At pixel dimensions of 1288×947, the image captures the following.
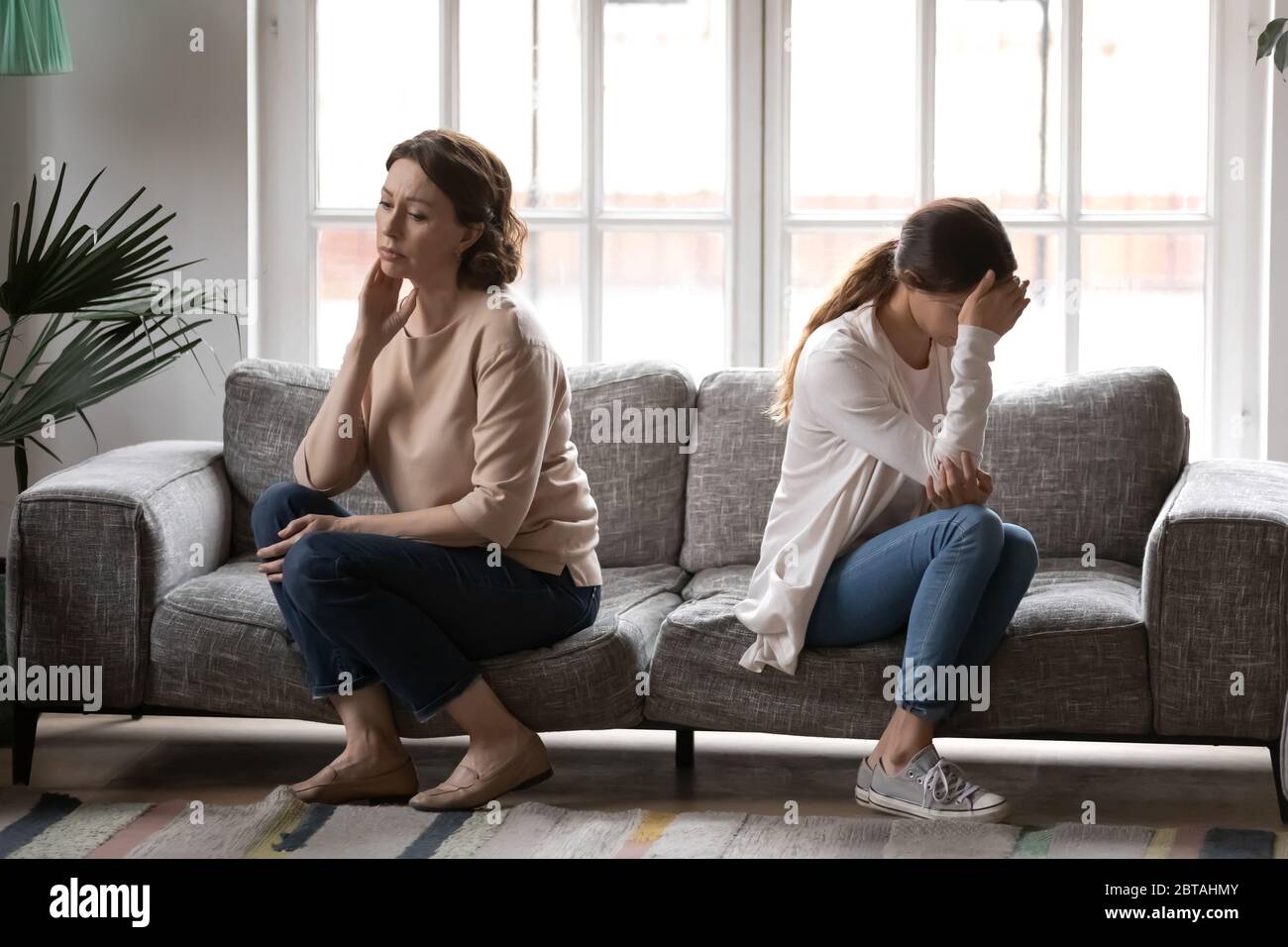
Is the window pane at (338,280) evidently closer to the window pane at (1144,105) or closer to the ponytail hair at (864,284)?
the ponytail hair at (864,284)

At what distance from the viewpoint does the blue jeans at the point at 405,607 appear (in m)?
2.38

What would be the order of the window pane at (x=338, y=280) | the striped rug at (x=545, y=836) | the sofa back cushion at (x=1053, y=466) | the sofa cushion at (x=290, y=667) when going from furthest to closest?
the window pane at (x=338, y=280)
the sofa back cushion at (x=1053, y=466)
the sofa cushion at (x=290, y=667)
the striped rug at (x=545, y=836)

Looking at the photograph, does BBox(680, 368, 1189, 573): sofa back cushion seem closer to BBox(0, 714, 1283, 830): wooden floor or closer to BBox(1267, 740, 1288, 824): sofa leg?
BBox(0, 714, 1283, 830): wooden floor

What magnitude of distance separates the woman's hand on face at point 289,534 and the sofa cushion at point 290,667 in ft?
0.55

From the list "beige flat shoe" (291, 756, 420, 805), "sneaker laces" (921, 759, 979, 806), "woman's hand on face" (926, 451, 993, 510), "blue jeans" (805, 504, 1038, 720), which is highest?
"woman's hand on face" (926, 451, 993, 510)

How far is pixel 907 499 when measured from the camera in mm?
2533

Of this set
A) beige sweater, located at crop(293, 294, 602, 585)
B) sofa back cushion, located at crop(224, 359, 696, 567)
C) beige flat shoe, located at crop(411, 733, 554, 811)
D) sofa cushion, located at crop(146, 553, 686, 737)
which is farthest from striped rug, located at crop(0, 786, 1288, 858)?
sofa back cushion, located at crop(224, 359, 696, 567)

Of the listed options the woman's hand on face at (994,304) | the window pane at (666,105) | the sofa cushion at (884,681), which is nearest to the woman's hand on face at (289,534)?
the sofa cushion at (884,681)

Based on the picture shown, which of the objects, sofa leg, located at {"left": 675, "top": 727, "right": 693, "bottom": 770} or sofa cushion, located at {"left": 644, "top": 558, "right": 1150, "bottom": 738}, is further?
sofa leg, located at {"left": 675, "top": 727, "right": 693, "bottom": 770}

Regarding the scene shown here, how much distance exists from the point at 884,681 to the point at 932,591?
0.19 meters

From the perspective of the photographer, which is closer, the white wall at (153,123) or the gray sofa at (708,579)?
the gray sofa at (708,579)

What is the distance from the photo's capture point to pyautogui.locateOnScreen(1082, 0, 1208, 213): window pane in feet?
11.3

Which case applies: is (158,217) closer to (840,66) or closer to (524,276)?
(524,276)

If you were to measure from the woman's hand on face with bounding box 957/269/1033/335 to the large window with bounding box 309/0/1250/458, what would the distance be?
1.06 m
